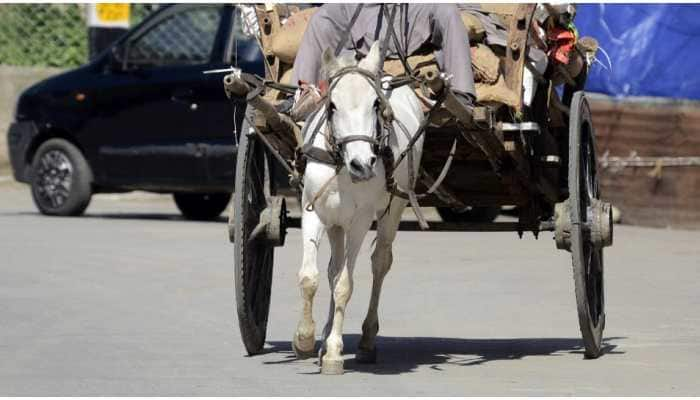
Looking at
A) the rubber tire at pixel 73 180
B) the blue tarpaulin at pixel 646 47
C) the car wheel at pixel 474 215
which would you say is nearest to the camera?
the car wheel at pixel 474 215

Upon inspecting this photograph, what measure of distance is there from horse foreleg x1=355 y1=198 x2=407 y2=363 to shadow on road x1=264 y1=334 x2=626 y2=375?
0.26 feet

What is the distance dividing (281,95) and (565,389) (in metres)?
2.32

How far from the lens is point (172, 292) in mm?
12945

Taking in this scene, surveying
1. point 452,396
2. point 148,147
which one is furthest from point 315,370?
point 148,147

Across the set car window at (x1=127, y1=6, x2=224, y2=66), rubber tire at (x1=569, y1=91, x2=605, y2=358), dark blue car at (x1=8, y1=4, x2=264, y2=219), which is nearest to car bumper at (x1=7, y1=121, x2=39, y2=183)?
dark blue car at (x1=8, y1=4, x2=264, y2=219)

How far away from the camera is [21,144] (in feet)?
63.4

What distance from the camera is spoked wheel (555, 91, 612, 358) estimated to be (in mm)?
9547

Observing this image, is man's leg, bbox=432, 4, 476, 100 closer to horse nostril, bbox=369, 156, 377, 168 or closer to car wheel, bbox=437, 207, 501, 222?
horse nostril, bbox=369, 156, 377, 168

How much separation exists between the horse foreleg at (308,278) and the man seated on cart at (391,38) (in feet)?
2.17

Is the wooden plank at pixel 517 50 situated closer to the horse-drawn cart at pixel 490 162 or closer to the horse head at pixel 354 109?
the horse-drawn cart at pixel 490 162

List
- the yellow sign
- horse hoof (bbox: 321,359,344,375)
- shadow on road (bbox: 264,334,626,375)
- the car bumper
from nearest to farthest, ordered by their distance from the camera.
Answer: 1. horse hoof (bbox: 321,359,344,375)
2. shadow on road (bbox: 264,334,626,375)
3. the car bumper
4. the yellow sign

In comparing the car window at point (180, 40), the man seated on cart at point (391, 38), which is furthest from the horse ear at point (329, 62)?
the car window at point (180, 40)

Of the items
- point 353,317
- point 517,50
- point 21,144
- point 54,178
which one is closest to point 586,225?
point 517,50

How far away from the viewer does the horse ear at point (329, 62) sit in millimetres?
8805
